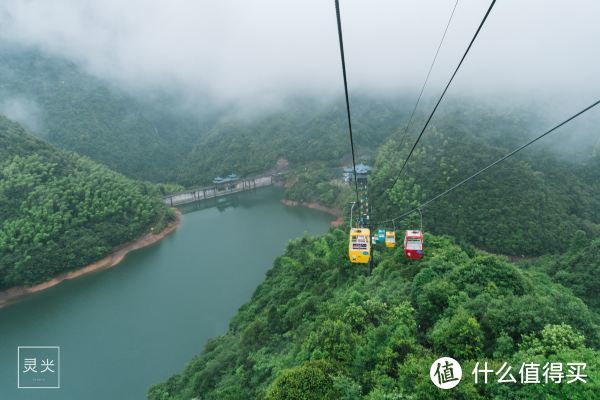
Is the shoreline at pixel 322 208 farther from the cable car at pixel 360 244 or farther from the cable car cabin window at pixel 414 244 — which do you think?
the cable car at pixel 360 244

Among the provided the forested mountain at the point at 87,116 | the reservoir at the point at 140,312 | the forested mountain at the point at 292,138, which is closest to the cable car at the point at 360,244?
the reservoir at the point at 140,312

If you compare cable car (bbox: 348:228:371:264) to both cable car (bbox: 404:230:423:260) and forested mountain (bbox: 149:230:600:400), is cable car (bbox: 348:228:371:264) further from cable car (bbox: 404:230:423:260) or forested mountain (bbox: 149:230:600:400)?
cable car (bbox: 404:230:423:260)

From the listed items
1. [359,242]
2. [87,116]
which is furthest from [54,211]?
[87,116]

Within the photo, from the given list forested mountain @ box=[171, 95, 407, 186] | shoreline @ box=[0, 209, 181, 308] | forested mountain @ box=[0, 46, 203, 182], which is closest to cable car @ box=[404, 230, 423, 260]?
shoreline @ box=[0, 209, 181, 308]

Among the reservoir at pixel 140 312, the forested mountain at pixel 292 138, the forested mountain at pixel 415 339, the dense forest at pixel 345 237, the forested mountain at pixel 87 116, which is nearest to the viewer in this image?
the forested mountain at pixel 415 339

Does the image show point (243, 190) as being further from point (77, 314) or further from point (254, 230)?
point (77, 314)

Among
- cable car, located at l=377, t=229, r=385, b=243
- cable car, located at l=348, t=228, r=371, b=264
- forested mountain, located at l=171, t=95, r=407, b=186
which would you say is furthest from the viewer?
forested mountain, located at l=171, t=95, r=407, b=186
